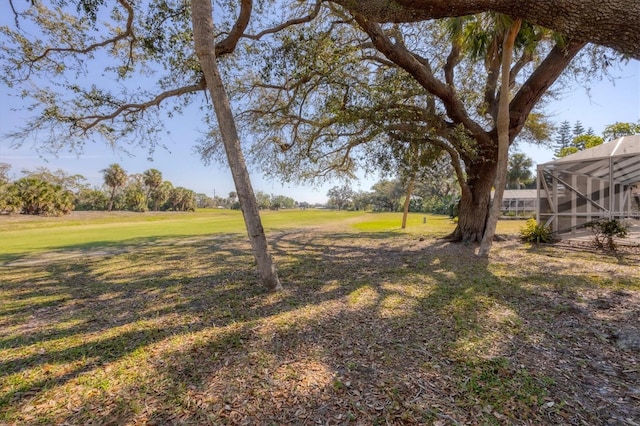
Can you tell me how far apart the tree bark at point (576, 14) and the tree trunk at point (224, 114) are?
2.84 m

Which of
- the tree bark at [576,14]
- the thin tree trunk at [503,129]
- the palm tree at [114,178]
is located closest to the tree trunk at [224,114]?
the tree bark at [576,14]

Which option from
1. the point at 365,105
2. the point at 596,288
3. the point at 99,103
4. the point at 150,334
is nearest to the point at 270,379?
the point at 150,334

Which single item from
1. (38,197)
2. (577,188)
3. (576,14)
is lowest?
(577,188)

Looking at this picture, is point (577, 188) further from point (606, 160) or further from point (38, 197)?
point (38, 197)

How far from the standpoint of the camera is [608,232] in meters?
8.68

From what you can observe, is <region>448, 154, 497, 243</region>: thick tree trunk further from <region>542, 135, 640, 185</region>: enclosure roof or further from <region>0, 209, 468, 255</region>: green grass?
→ <region>0, 209, 468, 255</region>: green grass

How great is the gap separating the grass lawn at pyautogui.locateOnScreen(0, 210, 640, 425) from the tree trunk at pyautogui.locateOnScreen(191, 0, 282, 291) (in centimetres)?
134

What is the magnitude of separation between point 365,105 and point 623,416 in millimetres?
7140

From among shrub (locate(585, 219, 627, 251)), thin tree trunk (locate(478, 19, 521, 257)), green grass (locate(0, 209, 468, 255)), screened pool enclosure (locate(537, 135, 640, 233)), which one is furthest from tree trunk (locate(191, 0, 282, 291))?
green grass (locate(0, 209, 468, 255))

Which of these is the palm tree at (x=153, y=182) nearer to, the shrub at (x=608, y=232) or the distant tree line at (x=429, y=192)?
the distant tree line at (x=429, y=192)

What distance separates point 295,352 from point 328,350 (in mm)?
353

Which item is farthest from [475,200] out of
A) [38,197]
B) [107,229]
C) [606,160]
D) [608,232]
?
[38,197]

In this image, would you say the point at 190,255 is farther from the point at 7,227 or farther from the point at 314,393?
the point at 7,227

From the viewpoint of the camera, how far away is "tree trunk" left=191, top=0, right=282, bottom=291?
4.21 metres
